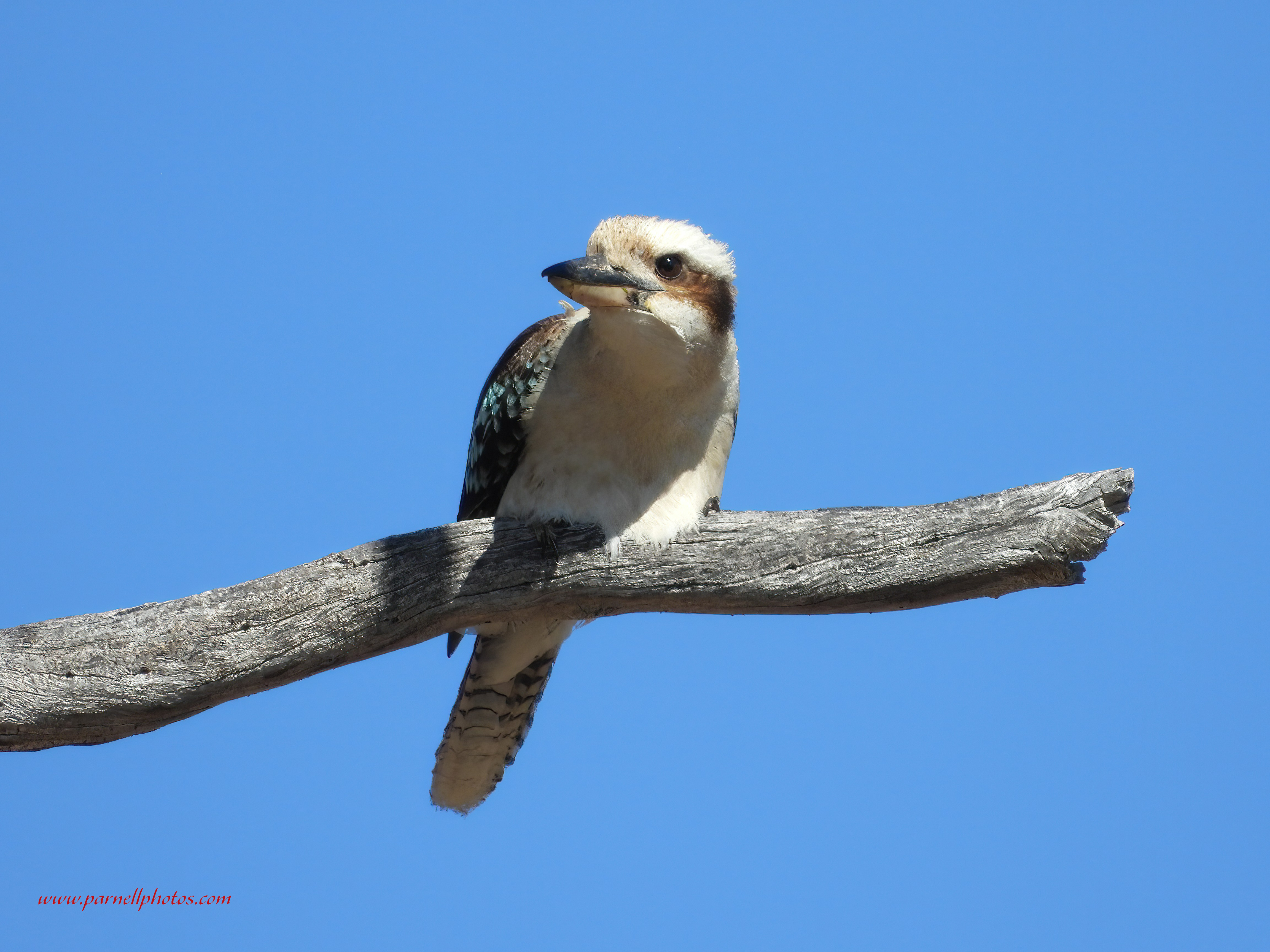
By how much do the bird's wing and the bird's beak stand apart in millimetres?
480

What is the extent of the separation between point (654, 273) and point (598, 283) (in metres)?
0.27

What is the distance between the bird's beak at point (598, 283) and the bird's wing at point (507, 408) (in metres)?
0.48

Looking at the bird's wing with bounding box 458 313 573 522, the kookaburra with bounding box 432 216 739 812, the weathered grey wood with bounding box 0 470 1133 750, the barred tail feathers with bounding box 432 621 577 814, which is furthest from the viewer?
the barred tail feathers with bounding box 432 621 577 814

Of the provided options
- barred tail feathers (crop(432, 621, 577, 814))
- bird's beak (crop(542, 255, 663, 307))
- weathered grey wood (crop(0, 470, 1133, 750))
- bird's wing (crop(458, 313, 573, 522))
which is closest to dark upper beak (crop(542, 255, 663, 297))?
bird's beak (crop(542, 255, 663, 307))

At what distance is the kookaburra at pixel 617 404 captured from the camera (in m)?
3.45

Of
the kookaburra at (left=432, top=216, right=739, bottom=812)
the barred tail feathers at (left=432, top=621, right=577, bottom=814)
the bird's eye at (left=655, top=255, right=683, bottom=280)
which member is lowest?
the barred tail feathers at (left=432, top=621, right=577, bottom=814)

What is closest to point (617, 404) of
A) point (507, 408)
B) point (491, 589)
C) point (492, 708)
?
point (507, 408)

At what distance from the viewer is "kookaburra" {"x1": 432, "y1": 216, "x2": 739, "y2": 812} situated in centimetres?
345

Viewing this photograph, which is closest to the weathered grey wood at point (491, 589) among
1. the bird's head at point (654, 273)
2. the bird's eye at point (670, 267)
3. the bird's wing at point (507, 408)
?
the bird's wing at point (507, 408)

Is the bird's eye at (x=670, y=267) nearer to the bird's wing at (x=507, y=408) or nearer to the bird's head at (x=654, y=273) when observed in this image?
the bird's head at (x=654, y=273)

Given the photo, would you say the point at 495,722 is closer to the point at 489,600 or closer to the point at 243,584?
the point at 489,600

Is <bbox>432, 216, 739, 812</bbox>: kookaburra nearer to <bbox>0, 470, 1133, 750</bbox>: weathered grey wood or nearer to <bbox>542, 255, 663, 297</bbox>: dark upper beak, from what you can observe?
<bbox>542, 255, 663, 297</bbox>: dark upper beak

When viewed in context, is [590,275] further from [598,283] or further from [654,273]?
[654,273]

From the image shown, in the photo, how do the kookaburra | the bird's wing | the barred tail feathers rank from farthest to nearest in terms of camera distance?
1. the barred tail feathers
2. the bird's wing
3. the kookaburra
